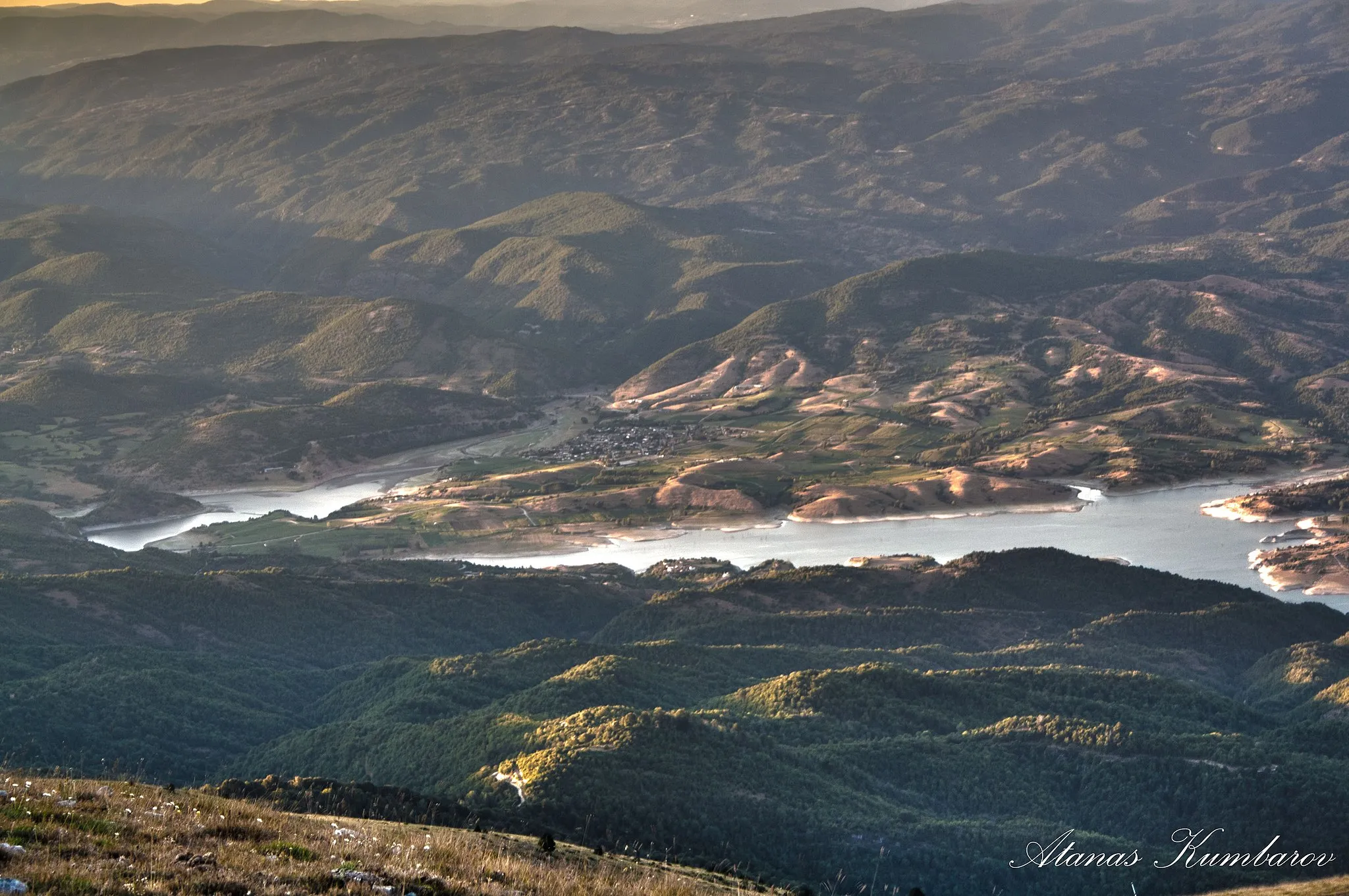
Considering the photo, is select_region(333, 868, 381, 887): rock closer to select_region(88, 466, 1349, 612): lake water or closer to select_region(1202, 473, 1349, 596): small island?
select_region(88, 466, 1349, 612): lake water

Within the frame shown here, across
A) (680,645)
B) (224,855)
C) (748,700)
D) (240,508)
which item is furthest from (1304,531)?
(224,855)

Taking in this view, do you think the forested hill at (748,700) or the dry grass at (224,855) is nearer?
the dry grass at (224,855)

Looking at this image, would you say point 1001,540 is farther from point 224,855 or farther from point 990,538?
point 224,855

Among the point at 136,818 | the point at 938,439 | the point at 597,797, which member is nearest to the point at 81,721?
the point at 597,797

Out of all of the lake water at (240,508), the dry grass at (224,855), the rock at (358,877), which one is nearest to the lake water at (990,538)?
the lake water at (240,508)

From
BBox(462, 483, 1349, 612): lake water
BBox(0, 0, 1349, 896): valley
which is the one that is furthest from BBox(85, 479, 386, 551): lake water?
BBox(462, 483, 1349, 612): lake water

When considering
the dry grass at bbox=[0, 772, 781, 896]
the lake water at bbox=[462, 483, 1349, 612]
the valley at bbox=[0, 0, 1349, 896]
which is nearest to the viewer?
the dry grass at bbox=[0, 772, 781, 896]

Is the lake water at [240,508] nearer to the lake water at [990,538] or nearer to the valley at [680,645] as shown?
the lake water at [990,538]
